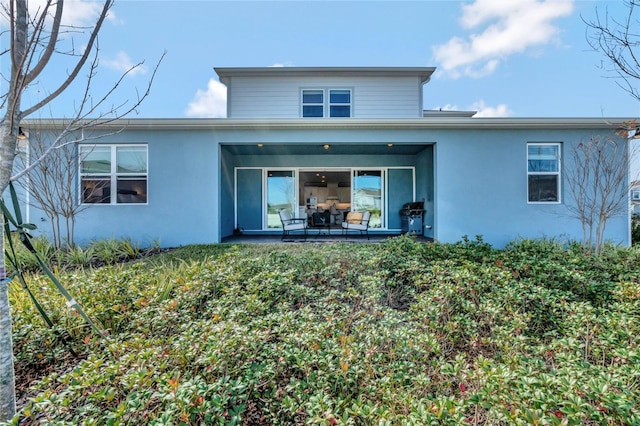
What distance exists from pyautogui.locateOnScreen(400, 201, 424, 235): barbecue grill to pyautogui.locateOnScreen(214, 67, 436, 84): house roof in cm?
456

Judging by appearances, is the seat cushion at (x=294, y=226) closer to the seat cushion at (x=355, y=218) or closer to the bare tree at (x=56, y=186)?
the seat cushion at (x=355, y=218)

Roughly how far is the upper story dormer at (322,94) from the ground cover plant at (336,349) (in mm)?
7844

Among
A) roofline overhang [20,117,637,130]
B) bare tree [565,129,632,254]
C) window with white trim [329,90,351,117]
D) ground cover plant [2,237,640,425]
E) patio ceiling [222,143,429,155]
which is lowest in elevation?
ground cover plant [2,237,640,425]

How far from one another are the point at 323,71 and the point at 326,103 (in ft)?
3.47

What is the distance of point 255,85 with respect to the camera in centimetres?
993

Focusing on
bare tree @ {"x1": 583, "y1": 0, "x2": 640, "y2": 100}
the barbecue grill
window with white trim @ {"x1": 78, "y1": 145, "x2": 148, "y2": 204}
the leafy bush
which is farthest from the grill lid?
window with white trim @ {"x1": 78, "y1": 145, "x2": 148, "y2": 204}

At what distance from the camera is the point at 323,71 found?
384 inches

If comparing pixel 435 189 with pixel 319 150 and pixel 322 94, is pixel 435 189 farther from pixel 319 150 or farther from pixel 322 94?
pixel 322 94

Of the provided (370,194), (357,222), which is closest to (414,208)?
(370,194)

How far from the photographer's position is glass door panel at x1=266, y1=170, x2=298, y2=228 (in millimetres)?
9961

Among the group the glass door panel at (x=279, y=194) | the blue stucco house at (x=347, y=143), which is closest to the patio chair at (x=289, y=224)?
the glass door panel at (x=279, y=194)

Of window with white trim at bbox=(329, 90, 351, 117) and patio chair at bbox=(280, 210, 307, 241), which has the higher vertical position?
window with white trim at bbox=(329, 90, 351, 117)

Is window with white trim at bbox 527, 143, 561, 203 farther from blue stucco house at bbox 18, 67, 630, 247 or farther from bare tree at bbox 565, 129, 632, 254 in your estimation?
bare tree at bbox 565, 129, 632, 254

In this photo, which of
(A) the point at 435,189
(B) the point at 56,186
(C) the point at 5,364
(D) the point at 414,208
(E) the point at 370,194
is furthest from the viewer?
(E) the point at 370,194
